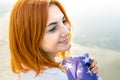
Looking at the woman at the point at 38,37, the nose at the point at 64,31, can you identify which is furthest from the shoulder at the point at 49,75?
the nose at the point at 64,31

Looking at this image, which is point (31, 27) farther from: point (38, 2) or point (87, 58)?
point (87, 58)

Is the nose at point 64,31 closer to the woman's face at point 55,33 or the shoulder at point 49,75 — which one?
the woman's face at point 55,33

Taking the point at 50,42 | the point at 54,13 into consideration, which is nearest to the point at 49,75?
the point at 50,42

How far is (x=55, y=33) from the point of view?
148 centimetres

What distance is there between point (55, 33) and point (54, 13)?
80 millimetres

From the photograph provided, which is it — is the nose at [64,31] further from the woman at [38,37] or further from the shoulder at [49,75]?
the shoulder at [49,75]

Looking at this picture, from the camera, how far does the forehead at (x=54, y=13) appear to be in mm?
1467

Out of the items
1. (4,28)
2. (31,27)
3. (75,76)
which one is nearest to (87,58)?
(75,76)

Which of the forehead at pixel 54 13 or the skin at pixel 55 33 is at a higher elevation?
the forehead at pixel 54 13

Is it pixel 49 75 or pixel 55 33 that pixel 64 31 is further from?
pixel 49 75

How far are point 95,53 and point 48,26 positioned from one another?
2.58m

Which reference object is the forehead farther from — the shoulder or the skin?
the shoulder

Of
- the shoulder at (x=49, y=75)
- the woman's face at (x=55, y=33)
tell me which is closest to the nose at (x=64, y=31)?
the woman's face at (x=55, y=33)

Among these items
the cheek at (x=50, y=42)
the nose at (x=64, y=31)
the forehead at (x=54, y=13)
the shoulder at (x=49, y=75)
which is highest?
the forehead at (x=54, y=13)
